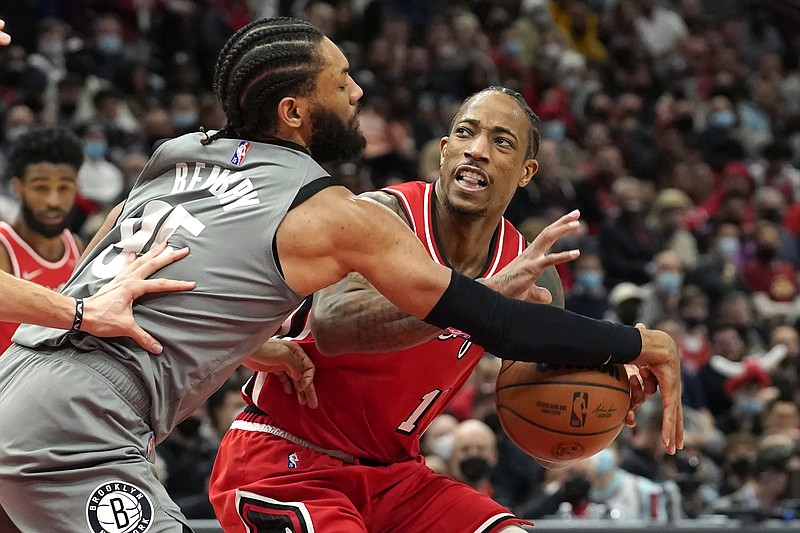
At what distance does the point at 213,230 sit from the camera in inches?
133

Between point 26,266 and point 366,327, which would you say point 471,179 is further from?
point 26,266

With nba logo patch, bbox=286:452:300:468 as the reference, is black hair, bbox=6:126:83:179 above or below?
above

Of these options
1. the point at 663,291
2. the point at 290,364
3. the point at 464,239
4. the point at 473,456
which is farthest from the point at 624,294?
the point at 290,364

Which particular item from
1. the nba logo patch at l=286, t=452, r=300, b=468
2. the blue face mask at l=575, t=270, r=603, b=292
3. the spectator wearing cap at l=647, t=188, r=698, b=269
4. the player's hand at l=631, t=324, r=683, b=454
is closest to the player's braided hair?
the nba logo patch at l=286, t=452, r=300, b=468

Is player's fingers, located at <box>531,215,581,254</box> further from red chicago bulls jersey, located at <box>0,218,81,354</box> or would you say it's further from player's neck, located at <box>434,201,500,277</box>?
red chicago bulls jersey, located at <box>0,218,81,354</box>

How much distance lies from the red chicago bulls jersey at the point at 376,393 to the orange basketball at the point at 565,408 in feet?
0.75

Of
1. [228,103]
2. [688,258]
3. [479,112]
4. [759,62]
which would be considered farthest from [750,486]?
[759,62]

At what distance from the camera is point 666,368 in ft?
12.5

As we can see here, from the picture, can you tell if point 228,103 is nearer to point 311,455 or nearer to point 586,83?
point 311,455

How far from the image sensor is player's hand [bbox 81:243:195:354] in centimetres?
322

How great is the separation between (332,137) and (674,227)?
901cm

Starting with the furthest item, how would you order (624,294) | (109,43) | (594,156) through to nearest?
(594,156), (109,43), (624,294)

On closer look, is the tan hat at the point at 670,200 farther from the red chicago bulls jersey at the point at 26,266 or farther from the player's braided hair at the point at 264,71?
the player's braided hair at the point at 264,71

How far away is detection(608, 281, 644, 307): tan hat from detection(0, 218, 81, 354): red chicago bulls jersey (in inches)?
235
